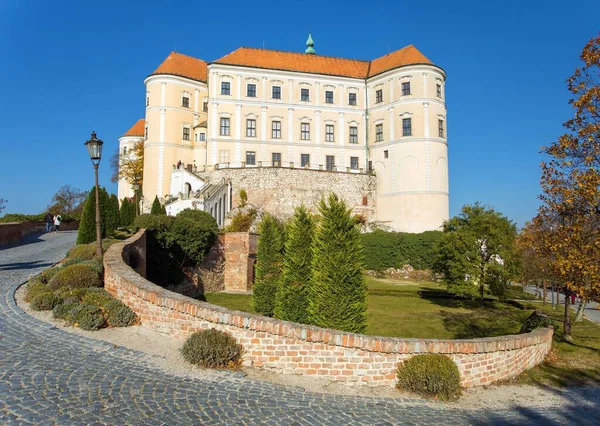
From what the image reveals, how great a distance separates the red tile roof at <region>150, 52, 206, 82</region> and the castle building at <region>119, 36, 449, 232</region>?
0.51 ft

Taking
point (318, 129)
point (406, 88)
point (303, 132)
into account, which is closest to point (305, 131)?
point (303, 132)

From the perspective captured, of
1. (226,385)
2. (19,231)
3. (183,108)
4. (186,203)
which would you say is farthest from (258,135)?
(226,385)

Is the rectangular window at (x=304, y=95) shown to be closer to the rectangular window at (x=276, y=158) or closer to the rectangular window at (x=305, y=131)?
the rectangular window at (x=305, y=131)

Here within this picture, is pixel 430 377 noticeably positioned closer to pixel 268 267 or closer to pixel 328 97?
pixel 268 267

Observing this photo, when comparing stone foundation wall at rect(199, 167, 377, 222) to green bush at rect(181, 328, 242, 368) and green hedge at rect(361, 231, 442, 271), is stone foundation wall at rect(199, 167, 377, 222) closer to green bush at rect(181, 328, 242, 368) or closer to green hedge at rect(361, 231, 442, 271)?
green hedge at rect(361, 231, 442, 271)

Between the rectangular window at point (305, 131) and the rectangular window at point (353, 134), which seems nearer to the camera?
the rectangular window at point (305, 131)

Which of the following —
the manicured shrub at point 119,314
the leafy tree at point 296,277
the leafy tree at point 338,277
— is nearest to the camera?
the manicured shrub at point 119,314

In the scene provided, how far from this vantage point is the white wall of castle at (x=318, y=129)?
160 ft

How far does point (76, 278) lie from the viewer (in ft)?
37.2

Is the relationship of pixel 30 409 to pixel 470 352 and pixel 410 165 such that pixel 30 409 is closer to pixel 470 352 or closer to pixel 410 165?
pixel 470 352

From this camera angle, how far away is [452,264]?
26297 millimetres

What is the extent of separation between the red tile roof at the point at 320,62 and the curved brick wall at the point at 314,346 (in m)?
44.6

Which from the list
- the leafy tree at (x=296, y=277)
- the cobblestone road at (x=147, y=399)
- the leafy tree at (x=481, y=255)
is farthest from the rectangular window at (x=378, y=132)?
the cobblestone road at (x=147, y=399)

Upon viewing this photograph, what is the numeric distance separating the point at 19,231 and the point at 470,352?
27.1m
